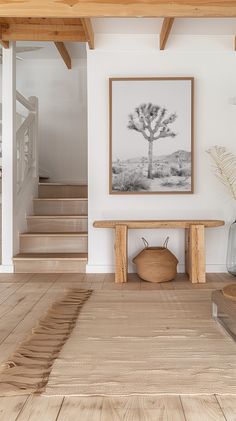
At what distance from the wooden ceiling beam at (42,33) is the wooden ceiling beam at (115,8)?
165cm

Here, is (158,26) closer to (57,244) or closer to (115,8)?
(115,8)

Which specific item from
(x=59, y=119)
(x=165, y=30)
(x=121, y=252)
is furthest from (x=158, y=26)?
(x=59, y=119)

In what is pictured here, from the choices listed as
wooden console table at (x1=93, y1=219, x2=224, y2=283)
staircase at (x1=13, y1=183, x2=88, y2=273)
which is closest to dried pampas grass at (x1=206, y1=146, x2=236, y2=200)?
wooden console table at (x1=93, y1=219, x2=224, y2=283)

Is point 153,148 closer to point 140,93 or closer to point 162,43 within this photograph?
point 140,93

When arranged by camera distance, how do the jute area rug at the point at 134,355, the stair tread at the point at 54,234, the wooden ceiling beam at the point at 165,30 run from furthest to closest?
the stair tread at the point at 54,234 → the wooden ceiling beam at the point at 165,30 → the jute area rug at the point at 134,355

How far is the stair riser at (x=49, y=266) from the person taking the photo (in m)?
5.11

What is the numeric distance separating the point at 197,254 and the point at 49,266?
173cm

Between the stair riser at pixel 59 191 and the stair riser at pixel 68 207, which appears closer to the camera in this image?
the stair riser at pixel 68 207

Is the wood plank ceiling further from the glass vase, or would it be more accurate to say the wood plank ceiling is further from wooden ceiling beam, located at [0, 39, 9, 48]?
the glass vase

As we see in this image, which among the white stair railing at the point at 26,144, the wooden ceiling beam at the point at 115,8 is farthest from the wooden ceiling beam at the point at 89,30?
the white stair railing at the point at 26,144

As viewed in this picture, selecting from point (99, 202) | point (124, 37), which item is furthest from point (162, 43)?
point (99, 202)

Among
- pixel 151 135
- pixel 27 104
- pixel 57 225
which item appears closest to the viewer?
pixel 151 135

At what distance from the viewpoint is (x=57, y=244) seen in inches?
215

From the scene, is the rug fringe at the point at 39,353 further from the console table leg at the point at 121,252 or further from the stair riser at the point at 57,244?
the stair riser at the point at 57,244
